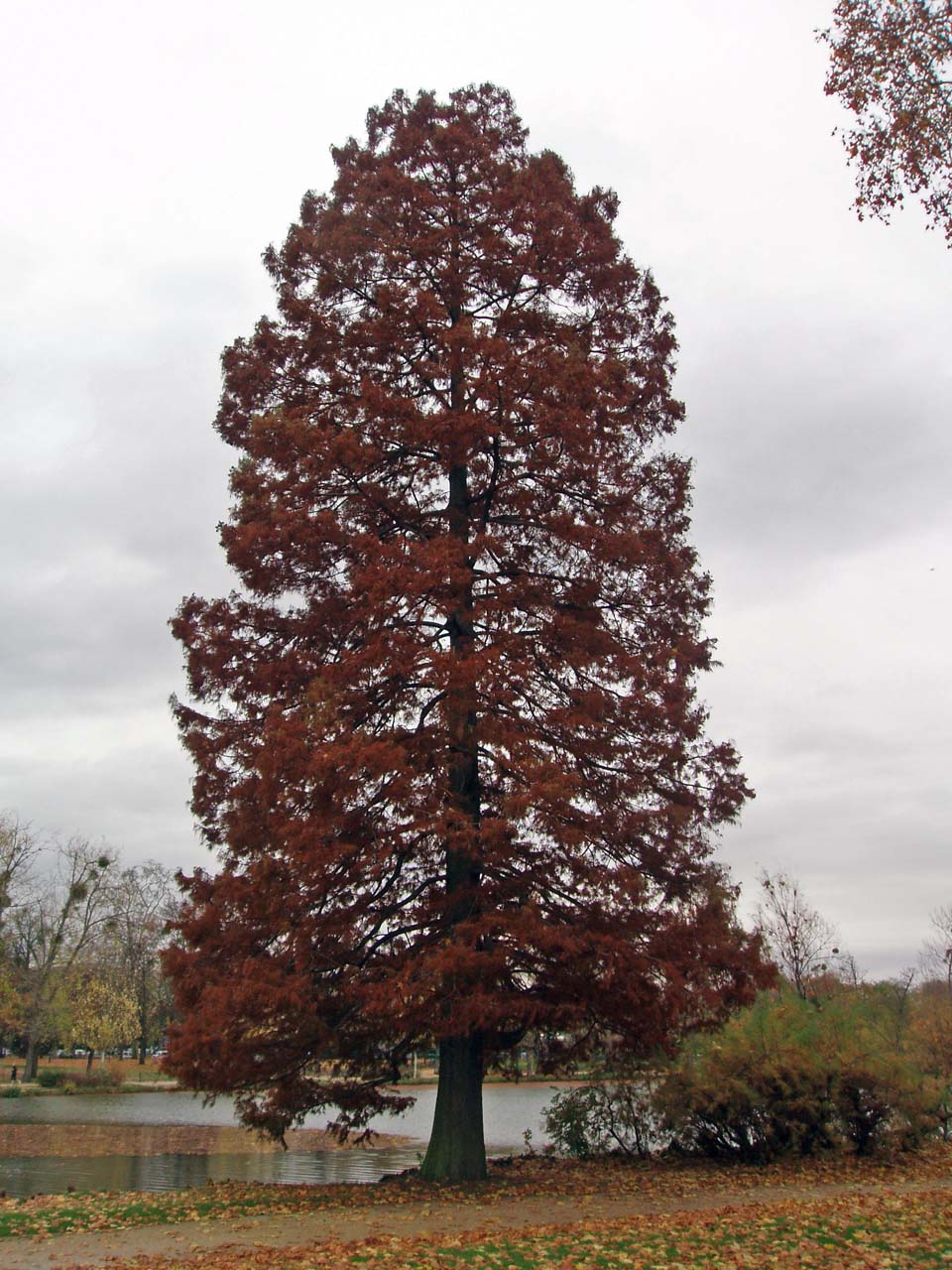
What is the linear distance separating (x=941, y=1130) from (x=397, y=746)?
1216 centimetres

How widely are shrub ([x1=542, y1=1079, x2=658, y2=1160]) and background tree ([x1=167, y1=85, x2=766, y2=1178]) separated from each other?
3.07m

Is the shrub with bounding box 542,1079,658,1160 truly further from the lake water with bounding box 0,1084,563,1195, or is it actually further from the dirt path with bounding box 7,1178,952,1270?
the dirt path with bounding box 7,1178,952,1270

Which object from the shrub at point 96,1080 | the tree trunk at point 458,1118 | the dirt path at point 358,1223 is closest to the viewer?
the dirt path at point 358,1223

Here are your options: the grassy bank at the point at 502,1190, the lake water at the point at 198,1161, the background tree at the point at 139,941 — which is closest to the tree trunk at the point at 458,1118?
the grassy bank at the point at 502,1190

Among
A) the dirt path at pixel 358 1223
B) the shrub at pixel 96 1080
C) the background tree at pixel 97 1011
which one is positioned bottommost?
the shrub at pixel 96 1080

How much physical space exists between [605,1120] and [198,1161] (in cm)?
1096

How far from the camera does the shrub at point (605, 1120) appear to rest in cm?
1577

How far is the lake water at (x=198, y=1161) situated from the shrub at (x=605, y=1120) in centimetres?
127

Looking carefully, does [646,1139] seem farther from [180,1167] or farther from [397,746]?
[180,1167]

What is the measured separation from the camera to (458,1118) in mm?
12922

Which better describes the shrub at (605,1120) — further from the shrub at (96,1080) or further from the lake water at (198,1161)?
the shrub at (96,1080)

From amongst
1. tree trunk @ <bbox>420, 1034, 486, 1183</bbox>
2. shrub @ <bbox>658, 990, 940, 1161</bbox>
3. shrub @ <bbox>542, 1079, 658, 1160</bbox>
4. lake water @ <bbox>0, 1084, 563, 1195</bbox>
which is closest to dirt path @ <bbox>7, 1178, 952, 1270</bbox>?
tree trunk @ <bbox>420, 1034, 486, 1183</bbox>

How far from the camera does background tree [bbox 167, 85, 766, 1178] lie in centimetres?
1163

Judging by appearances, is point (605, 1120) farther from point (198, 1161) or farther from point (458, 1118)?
point (198, 1161)
